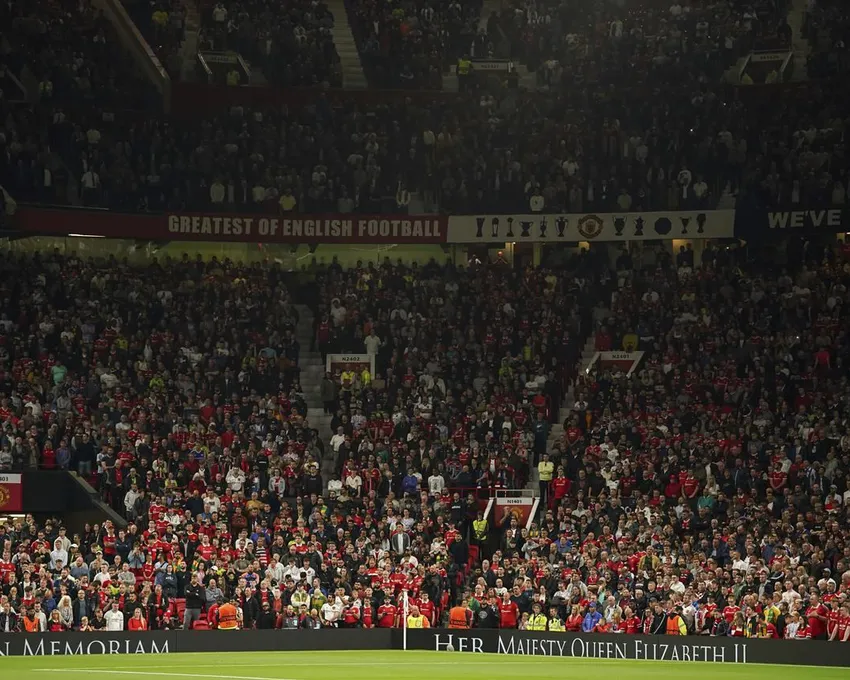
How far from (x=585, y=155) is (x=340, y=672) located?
25.0 metres

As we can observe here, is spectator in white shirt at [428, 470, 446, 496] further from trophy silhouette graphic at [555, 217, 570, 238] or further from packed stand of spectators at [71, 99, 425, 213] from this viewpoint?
packed stand of spectators at [71, 99, 425, 213]

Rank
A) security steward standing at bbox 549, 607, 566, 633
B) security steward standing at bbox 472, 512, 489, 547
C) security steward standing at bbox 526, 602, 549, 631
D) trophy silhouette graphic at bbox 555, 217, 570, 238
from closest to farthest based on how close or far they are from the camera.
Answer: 1. security steward standing at bbox 549, 607, 566, 633
2. security steward standing at bbox 526, 602, 549, 631
3. security steward standing at bbox 472, 512, 489, 547
4. trophy silhouette graphic at bbox 555, 217, 570, 238

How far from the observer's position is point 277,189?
5097cm

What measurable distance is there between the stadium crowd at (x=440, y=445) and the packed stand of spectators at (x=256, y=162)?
229 cm

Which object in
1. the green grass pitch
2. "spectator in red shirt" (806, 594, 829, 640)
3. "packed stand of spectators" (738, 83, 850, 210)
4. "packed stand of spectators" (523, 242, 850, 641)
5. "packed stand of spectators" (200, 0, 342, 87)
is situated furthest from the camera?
"packed stand of spectators" (200, 0, 342, 87)

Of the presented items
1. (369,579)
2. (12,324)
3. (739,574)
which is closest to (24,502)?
(12,324)

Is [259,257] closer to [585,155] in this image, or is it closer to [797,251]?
[585,155]

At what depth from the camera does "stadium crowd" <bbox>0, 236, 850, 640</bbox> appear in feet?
117

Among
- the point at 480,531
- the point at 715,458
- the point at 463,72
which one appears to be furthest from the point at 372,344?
the point at 463,72

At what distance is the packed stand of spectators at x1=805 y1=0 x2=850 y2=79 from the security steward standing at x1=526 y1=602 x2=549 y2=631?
2377 centimetres

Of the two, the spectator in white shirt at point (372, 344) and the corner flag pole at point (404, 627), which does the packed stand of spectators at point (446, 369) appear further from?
the corner flag pole at point (404, 627)

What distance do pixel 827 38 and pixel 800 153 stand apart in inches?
234

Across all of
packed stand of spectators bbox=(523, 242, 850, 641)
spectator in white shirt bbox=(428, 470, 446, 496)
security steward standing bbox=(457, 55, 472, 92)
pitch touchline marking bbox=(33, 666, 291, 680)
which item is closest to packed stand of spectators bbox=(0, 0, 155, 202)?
security steward standing bbox=(457, 55, 472, 92)

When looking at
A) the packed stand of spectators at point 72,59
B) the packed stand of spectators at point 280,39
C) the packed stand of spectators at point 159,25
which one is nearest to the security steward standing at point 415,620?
the packed stand of spectators at point 72,59
